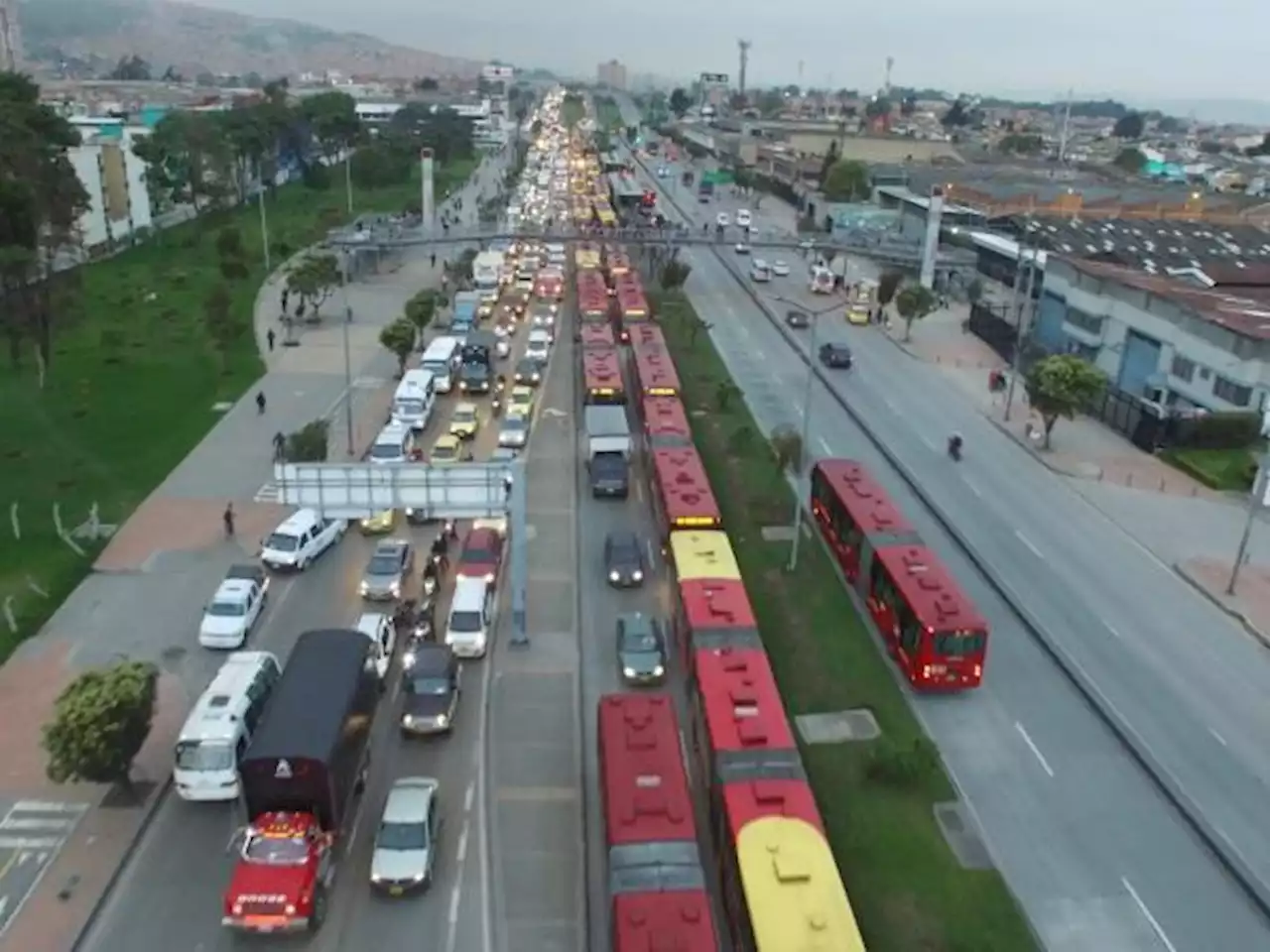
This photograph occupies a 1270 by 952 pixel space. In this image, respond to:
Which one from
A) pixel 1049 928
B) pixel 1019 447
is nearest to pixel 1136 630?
pixel 1049 928

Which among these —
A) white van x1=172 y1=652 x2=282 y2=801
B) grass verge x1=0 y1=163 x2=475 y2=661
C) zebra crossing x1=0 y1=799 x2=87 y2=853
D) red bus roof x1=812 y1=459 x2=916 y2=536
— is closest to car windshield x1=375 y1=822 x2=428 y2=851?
white van x1=172 y1=652 x2=282 y2=801

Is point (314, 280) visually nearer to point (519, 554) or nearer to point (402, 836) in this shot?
point (519, 554)

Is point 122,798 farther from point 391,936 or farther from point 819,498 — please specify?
point 819,498

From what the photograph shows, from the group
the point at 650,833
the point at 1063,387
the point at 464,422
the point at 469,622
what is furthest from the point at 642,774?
the point at 1063,387

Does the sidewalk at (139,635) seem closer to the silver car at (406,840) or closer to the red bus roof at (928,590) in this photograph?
the silver car at (406,840)

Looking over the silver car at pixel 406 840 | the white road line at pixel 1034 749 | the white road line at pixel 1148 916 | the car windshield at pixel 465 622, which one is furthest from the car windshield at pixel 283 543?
the white road line at pixel 1148 916
